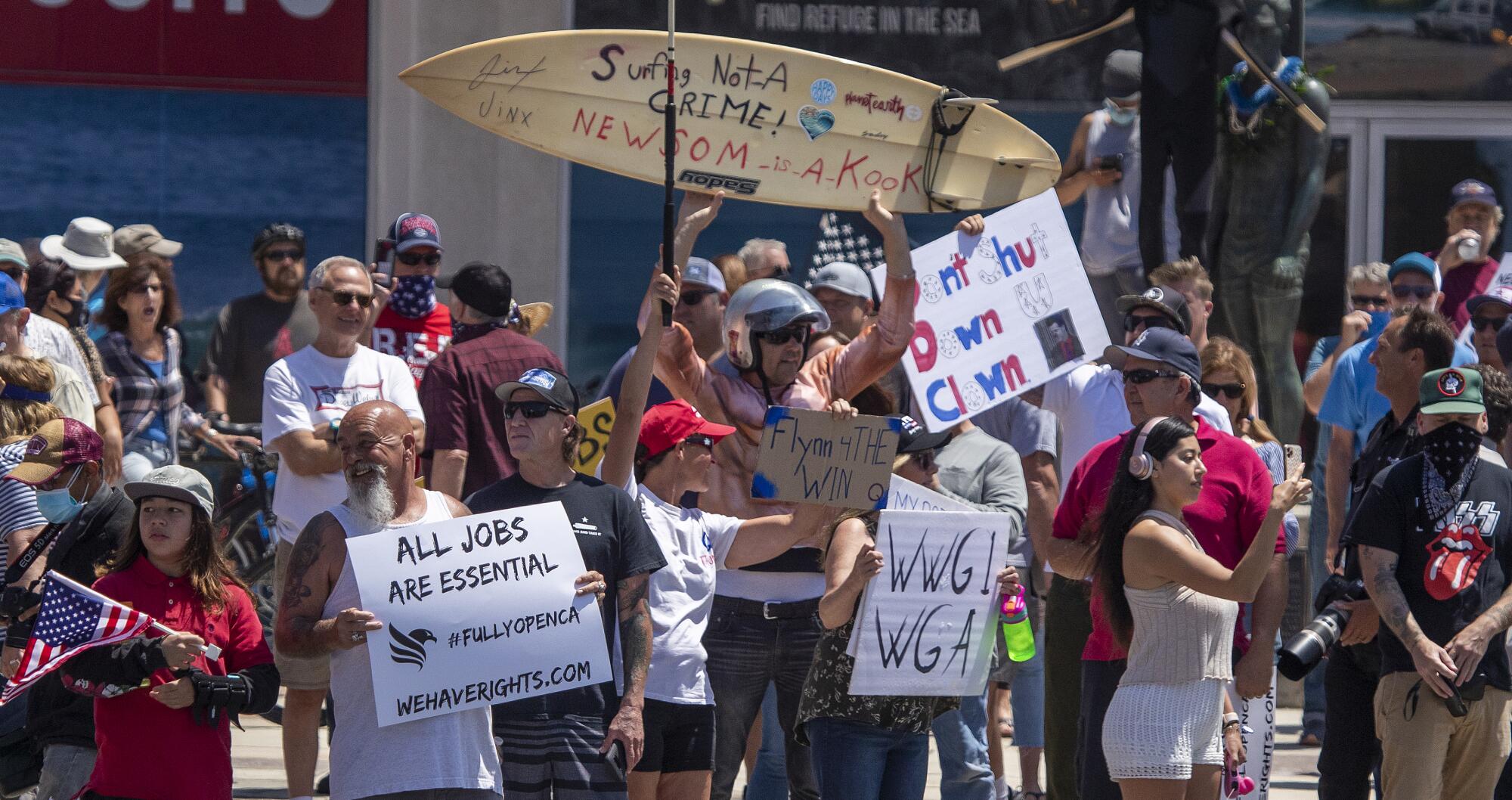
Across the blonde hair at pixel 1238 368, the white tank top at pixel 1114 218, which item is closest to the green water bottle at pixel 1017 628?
the blonde hair at pixel 1238 368

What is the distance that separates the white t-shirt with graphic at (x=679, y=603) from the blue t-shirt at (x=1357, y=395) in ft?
11.1

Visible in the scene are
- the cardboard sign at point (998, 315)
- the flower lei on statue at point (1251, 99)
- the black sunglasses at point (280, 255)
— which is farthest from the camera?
the black sunglasses at point (280, 255)

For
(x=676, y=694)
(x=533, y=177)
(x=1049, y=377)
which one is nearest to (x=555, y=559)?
(x=676, y=694)

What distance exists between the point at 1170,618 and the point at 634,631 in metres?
1.42

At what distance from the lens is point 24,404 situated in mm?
6355

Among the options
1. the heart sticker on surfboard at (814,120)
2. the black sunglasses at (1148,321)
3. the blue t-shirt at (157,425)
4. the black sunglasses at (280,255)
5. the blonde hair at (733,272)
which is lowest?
the blue t-shirt at (157,425)

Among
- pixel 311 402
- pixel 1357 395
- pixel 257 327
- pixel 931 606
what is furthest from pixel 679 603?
pixel 257 327

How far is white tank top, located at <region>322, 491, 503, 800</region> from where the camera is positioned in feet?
16.3

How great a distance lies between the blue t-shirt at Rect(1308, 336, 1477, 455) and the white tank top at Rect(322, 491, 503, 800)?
441cm

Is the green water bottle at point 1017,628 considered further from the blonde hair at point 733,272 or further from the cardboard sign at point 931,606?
the blonde hair at point 733,272

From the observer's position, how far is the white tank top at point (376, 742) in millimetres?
4961

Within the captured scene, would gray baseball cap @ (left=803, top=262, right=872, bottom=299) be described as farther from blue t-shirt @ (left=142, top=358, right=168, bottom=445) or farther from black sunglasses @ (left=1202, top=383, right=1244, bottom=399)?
blue t-shirt @ (left=142, top=358, right=168, bottom=445)

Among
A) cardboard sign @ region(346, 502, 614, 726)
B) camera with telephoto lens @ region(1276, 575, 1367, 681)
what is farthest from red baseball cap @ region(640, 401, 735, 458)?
camera with telephoto lens @ region(1276, 575, 1367, 681)

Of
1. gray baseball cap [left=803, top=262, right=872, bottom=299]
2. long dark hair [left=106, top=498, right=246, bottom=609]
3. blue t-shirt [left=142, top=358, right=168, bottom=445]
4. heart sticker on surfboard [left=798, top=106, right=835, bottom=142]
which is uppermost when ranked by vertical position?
heart sticker on surfboard [left=798, top=106, right=835, bottom=142]
